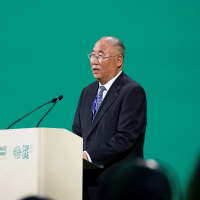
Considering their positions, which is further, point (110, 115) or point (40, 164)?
point (110, 115)

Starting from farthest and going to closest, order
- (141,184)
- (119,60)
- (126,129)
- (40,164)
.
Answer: (119,60) → (126,129) → (40,164) → (141,184)

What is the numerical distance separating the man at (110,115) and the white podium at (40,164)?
30 cm

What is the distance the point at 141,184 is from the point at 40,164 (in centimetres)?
130

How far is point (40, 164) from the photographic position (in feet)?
6.26

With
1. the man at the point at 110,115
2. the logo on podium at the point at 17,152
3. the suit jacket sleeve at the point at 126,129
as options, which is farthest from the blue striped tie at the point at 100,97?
the logo on podium at the point at 17,152

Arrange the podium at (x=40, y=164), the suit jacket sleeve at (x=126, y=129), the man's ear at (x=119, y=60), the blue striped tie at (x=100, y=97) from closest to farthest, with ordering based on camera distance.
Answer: the podium at (x=40, y=164)
the suit jacket sleeve at (x=126, y=129)
the blue striped tie at (x=100, y=97)
the man's ear at (x=119, y=60)

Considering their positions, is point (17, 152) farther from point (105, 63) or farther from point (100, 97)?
point (105, 63)

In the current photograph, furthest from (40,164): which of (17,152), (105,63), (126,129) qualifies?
(105,63)

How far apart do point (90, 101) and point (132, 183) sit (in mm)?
2150

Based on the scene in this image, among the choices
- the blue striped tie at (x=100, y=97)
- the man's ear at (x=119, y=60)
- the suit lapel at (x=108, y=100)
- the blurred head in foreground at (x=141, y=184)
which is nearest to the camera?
the blurred head in foreground at (x=141, y=184)

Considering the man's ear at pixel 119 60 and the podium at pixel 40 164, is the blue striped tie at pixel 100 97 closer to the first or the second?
the man's ear at pixel 119 60

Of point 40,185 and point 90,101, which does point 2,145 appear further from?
point 90,101

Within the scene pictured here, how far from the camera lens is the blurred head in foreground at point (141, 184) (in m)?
0.68

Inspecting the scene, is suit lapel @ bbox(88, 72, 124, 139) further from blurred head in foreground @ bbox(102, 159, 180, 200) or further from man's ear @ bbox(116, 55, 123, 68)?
blurred head in foreground @ bbox(102, 159, 180, 200)
